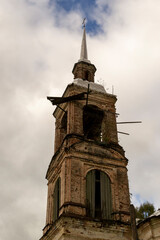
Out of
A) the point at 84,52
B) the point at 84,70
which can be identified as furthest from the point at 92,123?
the point at 84,52

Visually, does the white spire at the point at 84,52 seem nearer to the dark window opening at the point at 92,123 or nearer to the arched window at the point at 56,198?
the dark window opening at the point at 92,123

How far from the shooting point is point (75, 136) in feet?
58.5

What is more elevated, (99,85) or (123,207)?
(99,85)

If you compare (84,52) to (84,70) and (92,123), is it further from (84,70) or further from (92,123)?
(92,123)

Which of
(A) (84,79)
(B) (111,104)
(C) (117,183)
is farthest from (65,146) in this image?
(A) (84,79)

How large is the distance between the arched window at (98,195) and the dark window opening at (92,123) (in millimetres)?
3981

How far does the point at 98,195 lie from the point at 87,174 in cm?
112

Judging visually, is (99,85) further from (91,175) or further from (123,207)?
(123,207)

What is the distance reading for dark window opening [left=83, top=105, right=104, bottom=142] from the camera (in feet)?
68.1

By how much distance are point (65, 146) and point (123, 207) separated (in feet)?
13.4

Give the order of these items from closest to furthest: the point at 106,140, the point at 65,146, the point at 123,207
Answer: the point at 123,207 < the point at 65,146 < the point at 106,140

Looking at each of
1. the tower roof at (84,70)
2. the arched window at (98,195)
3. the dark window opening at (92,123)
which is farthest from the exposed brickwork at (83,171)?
the tower roof at (84,70)

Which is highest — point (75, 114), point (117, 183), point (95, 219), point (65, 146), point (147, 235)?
point (75, 114)

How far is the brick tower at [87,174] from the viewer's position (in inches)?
587
